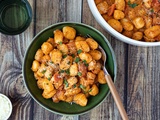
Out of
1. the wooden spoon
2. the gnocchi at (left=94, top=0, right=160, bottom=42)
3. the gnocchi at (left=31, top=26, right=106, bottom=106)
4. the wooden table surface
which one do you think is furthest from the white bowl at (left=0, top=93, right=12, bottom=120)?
the gnocchi at (left=94, top=0, right=160, bottom=42)

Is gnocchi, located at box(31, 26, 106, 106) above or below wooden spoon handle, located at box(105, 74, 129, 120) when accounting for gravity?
above

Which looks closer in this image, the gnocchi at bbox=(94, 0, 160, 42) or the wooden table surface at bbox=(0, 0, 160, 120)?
the gnocchi at bbox=(94, 0, 160, 42)

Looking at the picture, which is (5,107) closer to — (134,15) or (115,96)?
(115,96)

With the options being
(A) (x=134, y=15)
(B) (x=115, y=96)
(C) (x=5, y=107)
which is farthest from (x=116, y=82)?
(C) (x=5, y=107)

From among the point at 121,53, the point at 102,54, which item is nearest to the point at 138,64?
the point at 121,53

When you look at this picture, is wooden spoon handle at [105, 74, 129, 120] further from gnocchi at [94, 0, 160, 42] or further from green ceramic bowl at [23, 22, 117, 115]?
gnocchi at [94, 0, 160, 42]

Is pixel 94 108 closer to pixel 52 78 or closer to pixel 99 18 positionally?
pixel 52 78
